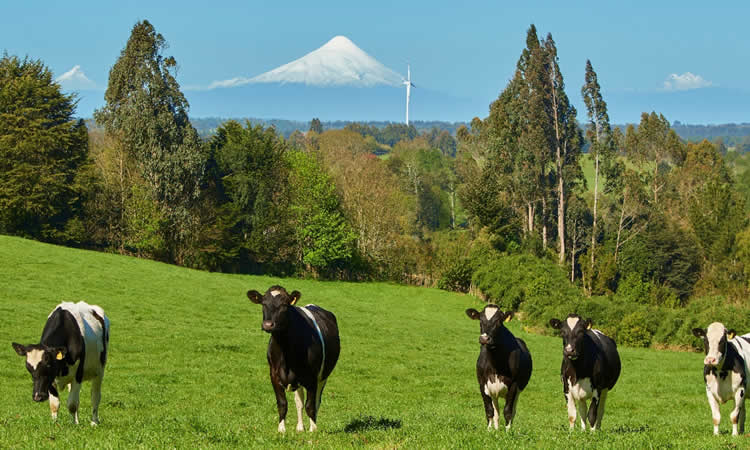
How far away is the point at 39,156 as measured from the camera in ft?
221

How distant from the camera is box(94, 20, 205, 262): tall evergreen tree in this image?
71375 millimetres

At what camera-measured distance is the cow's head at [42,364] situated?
1391 cm

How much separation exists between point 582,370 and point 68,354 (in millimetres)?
10034

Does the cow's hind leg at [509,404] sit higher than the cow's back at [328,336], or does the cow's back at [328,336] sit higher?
the cow's back at [328,336]

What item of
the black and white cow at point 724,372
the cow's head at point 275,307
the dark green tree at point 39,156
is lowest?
the black and white cow at point 724,372

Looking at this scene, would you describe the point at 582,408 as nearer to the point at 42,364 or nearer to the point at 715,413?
the point at 715,413

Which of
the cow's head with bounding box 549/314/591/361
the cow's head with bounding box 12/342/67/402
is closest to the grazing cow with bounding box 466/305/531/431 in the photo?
the cow's head with bounding box 549/314/591/361

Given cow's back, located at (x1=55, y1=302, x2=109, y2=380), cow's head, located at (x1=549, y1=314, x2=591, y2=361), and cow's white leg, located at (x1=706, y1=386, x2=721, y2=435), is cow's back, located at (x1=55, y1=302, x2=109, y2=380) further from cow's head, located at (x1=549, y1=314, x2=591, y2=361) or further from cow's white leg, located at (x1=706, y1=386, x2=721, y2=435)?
cow's white leg, located at (x1=706, y1=386, x2=721, y2=435)

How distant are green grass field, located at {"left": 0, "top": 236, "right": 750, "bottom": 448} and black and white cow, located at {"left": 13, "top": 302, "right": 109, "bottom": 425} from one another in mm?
670

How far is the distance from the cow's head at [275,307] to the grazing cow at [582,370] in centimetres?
551

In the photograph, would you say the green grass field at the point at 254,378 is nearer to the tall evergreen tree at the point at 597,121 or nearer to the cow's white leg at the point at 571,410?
the cow's white leg at the point at 571,410

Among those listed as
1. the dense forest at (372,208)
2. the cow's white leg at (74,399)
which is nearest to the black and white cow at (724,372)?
the cow's white leg at (74,399)

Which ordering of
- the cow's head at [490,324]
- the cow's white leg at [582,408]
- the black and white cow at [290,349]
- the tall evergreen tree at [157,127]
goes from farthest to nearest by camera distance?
1. the tall evergreen tree at [157,127]
2. the cow's white leg at [582,408]
3. the cow's head at [490,324]
4. the black and white cow at [290,349]

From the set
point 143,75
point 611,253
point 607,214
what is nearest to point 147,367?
point 143,75
